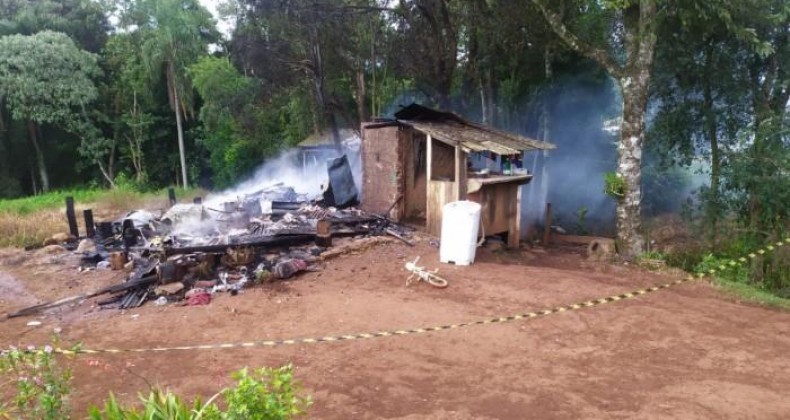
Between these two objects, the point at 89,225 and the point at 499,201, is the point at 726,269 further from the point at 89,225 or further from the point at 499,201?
the point at 89,225

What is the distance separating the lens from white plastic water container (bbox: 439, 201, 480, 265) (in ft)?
29.5

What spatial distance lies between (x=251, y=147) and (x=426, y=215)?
643 inches

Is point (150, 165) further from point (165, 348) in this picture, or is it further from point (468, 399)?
point (468, 399)

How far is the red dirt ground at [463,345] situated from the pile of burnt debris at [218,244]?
1.50ft

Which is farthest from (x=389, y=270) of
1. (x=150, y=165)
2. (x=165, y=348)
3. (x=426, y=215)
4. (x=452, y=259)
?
(x=150, y=165)

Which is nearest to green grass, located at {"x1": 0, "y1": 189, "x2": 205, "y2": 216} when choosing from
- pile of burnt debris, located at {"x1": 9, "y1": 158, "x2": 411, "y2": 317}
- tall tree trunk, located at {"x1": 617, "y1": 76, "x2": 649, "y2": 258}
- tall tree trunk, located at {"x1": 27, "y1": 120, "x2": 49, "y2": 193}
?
tall tree trunk, located at {"x1": 27, "y1": 120, "x2": 49, "y2": 193}

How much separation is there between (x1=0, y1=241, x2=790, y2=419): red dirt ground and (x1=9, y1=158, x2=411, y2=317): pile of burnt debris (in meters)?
0.46

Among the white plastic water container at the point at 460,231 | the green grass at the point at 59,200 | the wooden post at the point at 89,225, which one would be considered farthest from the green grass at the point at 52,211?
the white plastic water container at the point at 460,231

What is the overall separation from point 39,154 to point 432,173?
23.7m

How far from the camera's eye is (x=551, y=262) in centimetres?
1119

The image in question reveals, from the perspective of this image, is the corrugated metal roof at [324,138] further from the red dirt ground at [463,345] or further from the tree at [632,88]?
the red dirt ground at [463,345]

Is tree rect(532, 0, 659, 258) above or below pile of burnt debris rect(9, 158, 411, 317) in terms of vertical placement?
above

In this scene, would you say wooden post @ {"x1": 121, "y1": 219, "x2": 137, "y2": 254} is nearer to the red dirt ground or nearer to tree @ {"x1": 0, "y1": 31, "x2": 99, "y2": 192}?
the red dirt ground

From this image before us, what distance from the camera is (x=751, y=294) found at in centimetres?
788
